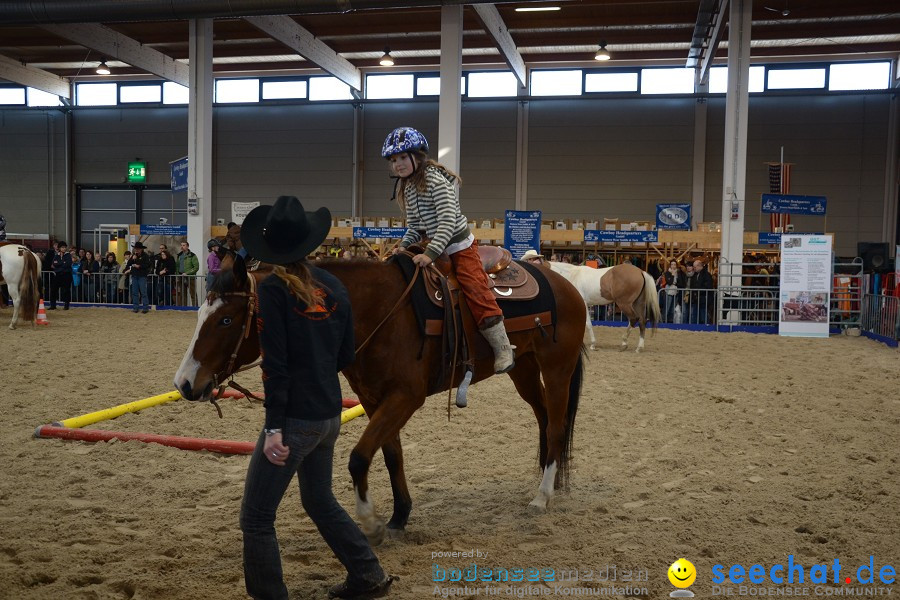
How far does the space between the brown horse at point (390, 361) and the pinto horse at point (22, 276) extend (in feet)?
43.0

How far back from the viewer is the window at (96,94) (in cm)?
3130

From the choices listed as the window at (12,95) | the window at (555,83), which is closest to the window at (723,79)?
the window at (555,83)

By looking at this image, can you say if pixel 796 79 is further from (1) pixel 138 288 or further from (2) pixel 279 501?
(2) pixel 279 501

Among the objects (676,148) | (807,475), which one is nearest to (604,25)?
(676,148)

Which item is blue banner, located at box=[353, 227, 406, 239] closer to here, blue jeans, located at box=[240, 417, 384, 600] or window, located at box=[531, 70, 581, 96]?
window, located at box=[531, 70, 581, 96]

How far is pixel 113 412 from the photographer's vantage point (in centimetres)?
677

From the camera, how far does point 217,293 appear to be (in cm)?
342

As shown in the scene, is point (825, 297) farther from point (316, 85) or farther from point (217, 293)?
point (316, 85)

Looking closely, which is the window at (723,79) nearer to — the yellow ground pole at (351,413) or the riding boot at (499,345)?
the yellow ground pole at (351,413)

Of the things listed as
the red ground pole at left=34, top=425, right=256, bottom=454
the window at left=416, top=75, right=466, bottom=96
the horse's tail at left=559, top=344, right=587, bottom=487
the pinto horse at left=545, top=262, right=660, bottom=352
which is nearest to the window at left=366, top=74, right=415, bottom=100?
the window at left=416, top=75, right=466, bottom=96

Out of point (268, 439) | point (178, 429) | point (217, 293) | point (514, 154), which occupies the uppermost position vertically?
point (514, 154)

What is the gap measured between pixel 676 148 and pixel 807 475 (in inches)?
918

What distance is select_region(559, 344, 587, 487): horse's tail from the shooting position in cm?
497

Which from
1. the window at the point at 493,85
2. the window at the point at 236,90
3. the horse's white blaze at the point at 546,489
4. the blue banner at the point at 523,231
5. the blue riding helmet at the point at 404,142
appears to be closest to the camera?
the blue riding helmet at the point at 404,142
